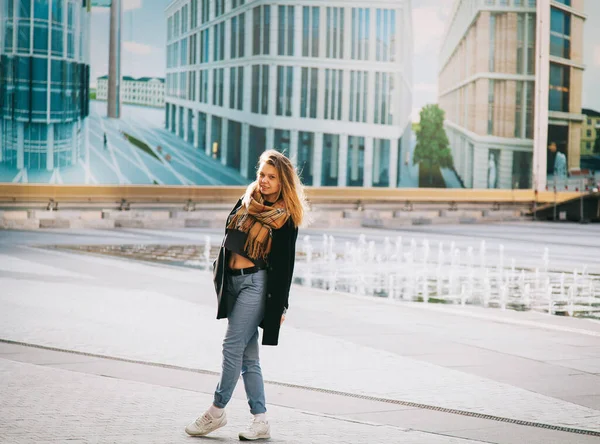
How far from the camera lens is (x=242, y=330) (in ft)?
20.5

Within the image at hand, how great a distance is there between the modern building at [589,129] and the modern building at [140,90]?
20.6m

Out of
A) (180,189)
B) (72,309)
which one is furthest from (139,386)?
(180,189)

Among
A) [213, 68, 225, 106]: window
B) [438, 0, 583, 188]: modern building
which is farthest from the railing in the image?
[213, 68, 225, 106]: window

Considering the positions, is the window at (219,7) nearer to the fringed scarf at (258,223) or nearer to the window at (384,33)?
the window at (384,33)

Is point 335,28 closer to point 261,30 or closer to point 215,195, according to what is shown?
point 261,30

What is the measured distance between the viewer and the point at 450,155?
4875 cm

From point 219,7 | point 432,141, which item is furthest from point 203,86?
point 432,141

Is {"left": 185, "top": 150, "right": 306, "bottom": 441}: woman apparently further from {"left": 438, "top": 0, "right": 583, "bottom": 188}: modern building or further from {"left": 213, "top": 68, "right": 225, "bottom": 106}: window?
{"left": 438, "top": 0, "right": 583, "bottom": 188}: modern building

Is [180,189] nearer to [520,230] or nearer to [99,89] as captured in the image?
[99,89]

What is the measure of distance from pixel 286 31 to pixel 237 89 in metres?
3.36

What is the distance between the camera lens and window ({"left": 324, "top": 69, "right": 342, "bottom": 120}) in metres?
46.1

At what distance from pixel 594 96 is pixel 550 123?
2.51 meters

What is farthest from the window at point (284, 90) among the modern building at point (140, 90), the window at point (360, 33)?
the modern building at point (140, 90)

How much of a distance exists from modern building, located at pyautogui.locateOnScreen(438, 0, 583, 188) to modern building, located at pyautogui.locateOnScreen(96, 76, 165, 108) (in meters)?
13.6
